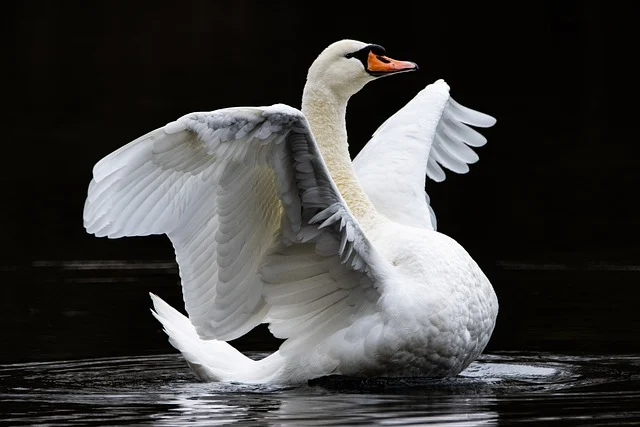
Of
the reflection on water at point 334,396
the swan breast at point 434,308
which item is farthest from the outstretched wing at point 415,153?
the swan breast at point 434,308

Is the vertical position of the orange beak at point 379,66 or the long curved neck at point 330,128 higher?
the orange beak at point 379,66

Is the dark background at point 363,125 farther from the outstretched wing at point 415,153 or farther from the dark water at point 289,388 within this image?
the outstretched wing at point 415,153

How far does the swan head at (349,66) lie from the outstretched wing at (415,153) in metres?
1.20

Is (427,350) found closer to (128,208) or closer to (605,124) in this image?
Result: (128,208)

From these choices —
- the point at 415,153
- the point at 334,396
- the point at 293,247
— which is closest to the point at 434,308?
the point at 334,396

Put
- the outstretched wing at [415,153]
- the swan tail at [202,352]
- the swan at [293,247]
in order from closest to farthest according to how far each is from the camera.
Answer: the swan at [293,247]
the swan tail at [202,352]
the outstretched wing at [415,153]

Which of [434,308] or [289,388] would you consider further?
Result: [289,388]

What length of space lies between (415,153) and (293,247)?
8.73 ft

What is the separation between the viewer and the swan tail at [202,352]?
985cm

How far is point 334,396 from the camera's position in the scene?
8984 mm

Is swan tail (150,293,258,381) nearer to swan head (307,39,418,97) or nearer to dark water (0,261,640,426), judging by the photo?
dark water (0,261,640,426)

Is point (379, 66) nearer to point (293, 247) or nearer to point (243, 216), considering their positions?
point (293, 247)

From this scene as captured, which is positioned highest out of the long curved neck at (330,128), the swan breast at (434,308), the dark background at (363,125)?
the long curved neck at (330,128)

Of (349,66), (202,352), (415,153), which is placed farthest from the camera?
(415,153)
